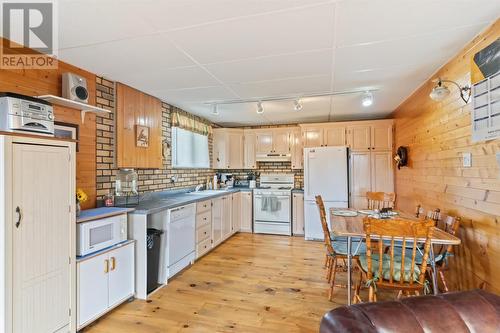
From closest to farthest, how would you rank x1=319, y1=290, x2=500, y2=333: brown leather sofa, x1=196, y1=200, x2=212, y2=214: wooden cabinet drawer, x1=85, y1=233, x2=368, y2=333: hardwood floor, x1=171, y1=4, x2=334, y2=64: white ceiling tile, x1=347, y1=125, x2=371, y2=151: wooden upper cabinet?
1. x1=319, y1=290, x2=500, y2=333: brown leather sofa
2. x1=171, y1=4, x2=334, y2=64: white ceiling tile
3. x1=85, y1=233, x2=368, y2=333: hardwood floor
4. x1=196, y1=200, x2=212, y2=214: wooden cabinet drawer
5. x1=347, y1=125, x2=371, y2=151: wooden upper cabinet

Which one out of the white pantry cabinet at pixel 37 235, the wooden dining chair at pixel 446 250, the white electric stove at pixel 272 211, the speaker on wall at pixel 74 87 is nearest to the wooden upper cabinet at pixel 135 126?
the speaker on wall at pixel 74 87

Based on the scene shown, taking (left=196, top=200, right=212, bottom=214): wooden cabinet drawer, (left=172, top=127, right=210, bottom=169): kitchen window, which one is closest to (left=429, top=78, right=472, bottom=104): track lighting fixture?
(left=196, top=200, right=212, bottom=214): wooden cabinet drawer

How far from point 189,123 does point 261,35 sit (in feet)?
9.51

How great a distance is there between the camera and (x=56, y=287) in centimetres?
197

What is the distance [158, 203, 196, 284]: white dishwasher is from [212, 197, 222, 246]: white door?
0.66 meters

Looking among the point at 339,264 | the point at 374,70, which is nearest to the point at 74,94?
the point at 374,70

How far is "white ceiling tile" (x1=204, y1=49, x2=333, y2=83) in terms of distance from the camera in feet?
8.05

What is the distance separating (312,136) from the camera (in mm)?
5188

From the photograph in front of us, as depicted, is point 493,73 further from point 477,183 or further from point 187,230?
point 187,230

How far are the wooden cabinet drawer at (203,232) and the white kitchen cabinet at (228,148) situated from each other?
1.93 metres

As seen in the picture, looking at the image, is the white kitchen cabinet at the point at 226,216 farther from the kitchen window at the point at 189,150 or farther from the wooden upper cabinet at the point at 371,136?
the wooden upper cabinet at the point at 371,136

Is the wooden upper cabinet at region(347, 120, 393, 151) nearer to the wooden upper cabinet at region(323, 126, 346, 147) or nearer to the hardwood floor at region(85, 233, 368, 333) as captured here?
the wooden upper cabinet at region(323, 126, 346, 147)

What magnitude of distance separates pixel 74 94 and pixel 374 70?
9.73 feet

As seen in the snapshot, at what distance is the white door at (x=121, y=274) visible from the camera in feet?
8.00
